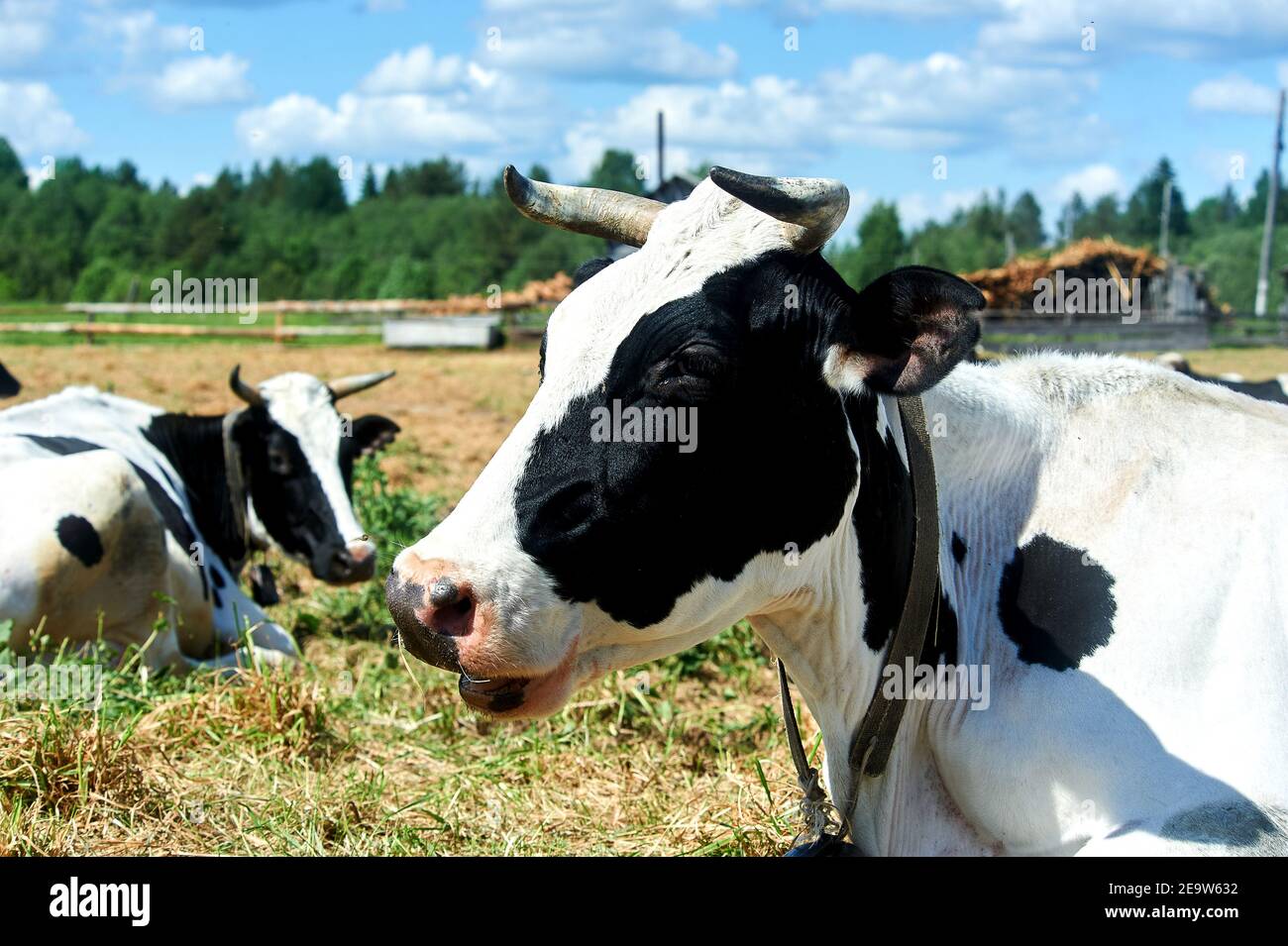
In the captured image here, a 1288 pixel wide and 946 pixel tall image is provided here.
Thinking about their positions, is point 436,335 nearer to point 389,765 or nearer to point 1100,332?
point 1100,332

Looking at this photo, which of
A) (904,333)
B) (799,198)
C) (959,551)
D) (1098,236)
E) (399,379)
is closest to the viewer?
(799,198)

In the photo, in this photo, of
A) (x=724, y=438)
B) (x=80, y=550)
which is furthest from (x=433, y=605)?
(x=80, y=550)

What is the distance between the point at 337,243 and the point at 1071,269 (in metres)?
33.9

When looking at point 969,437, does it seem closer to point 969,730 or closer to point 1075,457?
point 1075,457

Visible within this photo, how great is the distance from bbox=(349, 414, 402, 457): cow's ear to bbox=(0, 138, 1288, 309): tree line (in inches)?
917

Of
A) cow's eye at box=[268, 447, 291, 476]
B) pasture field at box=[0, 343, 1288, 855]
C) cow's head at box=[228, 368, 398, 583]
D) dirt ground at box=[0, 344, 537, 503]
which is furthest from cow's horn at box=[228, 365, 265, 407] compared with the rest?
dirt ground at box=[0, 344, 537, 503]

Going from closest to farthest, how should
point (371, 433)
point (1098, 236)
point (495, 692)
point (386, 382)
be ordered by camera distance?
point (495, 692)
point (371, 433)
point (386, 382)
point (1098, 236)

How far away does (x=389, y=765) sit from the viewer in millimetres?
4957

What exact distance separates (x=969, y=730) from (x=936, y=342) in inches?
36.4

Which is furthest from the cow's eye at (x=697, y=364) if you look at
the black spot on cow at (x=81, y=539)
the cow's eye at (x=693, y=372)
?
the black spot on cow at (x=81, y=539)

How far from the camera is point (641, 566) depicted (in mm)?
2504

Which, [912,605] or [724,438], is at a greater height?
[724,438]

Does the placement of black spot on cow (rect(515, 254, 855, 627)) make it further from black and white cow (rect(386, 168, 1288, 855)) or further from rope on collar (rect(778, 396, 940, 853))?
rope on collar (rect(778, 396, 940, 853))
